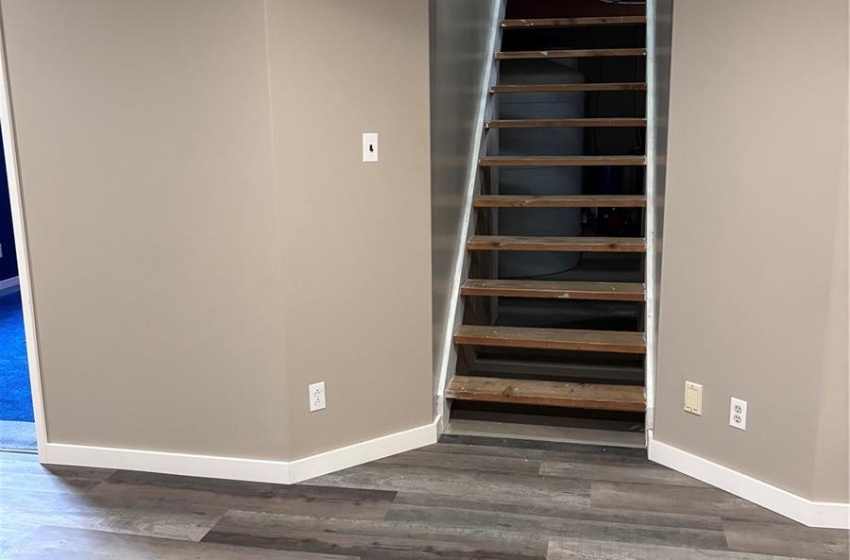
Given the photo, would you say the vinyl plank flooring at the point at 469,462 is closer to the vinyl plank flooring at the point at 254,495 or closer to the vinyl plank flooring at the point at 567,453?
the vinyl plank flooring at the point at 567,453

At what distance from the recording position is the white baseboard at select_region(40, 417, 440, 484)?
262 cm

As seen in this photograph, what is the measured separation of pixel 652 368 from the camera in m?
2.89

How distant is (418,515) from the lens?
2.38m

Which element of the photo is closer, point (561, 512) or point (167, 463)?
point (561, 512)

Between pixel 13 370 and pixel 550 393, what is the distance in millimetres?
2766

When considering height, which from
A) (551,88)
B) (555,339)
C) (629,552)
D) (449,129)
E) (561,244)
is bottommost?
(629,552)

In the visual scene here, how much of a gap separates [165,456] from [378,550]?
969mm

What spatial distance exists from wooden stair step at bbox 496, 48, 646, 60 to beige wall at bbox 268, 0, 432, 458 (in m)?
1.91

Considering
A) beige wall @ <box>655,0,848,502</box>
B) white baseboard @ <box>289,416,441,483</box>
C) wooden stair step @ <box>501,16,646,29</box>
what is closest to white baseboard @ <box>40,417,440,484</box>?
white baseboard @ <box>289,416,441,483</box>

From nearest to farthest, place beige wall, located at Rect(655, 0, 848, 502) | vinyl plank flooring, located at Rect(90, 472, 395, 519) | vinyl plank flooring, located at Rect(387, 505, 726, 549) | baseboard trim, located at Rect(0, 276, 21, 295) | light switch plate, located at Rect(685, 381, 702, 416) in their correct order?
beige wall, located at Rect(655, 0, 848, 502) < vinyl plank flooring, located at Rect(387, 505, 726, 549) < vinyl plank flooring, located at Rect(90, 472, 395, 519) < light switch plate, located at Rect(685, 381, 702, 416) < baseboard trim, located at Rect(0, 276, 21, 295)

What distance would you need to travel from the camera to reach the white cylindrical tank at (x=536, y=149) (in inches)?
174

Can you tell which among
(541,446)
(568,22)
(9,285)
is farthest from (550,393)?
(9,285)

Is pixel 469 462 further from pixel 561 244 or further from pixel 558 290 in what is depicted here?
pixel 561 244

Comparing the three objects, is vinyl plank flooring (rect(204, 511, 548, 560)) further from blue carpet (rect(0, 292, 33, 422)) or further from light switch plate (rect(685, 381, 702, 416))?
blue carpet (rect(0, 292, 33, 422))
